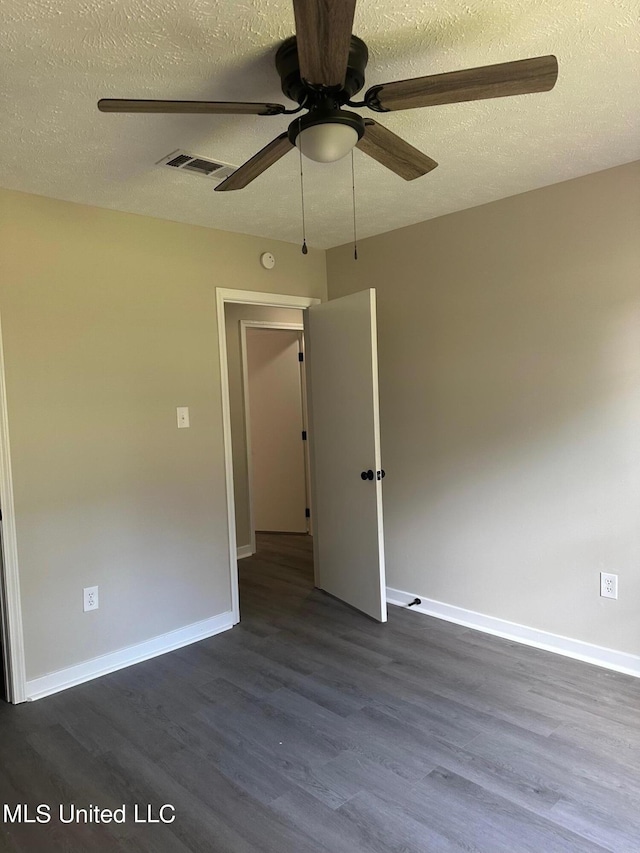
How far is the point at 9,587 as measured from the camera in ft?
8.62

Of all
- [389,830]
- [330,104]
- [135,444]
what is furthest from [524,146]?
[389,830]

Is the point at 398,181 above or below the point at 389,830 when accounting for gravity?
above

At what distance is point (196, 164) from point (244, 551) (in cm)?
342

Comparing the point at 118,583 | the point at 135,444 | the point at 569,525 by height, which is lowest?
the point at 118,583

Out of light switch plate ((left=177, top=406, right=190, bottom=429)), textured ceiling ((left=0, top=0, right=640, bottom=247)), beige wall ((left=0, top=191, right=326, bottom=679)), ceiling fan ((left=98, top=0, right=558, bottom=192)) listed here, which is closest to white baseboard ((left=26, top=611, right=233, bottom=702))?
beige wall ((left=0, top=191, right=326, bottom=679))

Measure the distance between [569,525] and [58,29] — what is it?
289 centimetres

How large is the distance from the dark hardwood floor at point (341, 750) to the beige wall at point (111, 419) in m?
0.36

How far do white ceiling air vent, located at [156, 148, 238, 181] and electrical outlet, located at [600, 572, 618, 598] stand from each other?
103 inches

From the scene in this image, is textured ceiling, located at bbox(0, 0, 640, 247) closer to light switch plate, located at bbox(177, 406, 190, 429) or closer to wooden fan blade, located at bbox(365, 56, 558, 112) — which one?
wooden fan blade, located at bbox(365, 56, 558, 112)

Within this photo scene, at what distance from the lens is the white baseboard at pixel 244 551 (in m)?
4.96

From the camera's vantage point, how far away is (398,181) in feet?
8.97

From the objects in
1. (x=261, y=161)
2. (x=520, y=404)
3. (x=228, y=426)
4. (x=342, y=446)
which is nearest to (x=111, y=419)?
(x=228, y=426)

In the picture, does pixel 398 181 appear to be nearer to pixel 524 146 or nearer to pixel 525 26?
pixel 524 146

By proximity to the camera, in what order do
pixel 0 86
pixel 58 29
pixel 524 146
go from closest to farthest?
pixel 58 29 < pixel 0 86 < pixel 524 146
